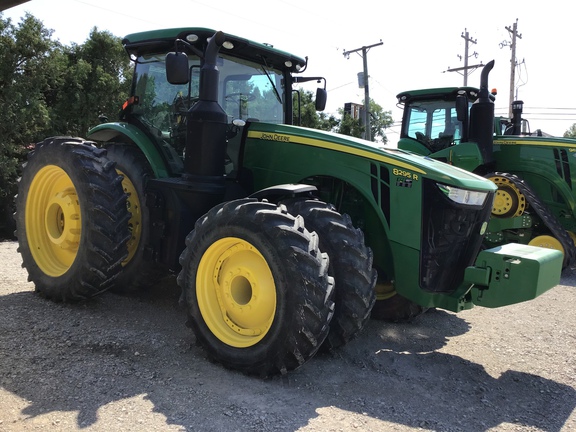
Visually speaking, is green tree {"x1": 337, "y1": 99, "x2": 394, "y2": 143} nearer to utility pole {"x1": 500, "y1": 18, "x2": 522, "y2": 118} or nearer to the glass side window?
utility pole {"x1": 500, "y1": 18, "x2": 522, "y2": 118}

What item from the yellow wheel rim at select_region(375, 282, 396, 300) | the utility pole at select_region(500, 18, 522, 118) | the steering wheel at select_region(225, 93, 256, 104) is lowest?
the yellow wheel rim at select_region(375, 282, 396, 300)

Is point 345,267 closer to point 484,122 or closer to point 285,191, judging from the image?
point 285,191

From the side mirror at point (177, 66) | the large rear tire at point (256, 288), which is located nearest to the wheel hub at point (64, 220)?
the large rear tire at point (256, 288)

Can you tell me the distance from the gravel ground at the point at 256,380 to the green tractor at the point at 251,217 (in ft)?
0.77

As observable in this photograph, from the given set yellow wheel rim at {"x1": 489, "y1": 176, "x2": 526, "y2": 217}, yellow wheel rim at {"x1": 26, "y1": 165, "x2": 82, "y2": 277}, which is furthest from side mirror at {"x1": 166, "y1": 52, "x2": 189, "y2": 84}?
yellow wheel rim at {"x1": 489, "y1": 176, "x2": 526, "y2": 217}

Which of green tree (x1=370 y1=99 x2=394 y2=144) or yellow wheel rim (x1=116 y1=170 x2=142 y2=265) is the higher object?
green tree (x1=370 y1=99 x2=394 y2=144)

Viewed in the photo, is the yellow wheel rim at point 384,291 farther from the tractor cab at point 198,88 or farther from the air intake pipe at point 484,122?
the air intake pipe at point 484,122

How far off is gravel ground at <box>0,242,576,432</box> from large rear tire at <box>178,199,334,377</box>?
0.70 feet

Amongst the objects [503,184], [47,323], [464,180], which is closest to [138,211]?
[47,323]

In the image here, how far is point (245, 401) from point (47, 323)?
207 centimetres

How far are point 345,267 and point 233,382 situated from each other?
1053mm

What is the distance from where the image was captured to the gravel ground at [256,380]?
114 inches

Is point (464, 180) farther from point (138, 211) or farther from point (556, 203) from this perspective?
point (556, 203)

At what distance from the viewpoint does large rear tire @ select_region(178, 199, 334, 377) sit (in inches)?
128
